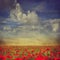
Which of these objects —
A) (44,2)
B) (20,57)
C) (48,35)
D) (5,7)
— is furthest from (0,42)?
(44,2)

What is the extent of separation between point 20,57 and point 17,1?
591 mm

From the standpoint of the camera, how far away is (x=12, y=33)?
138 centimetres

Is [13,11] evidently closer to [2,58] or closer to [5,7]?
[5,7]

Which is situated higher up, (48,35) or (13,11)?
(13,11)

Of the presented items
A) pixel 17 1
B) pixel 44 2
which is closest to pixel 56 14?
pixel 44 2

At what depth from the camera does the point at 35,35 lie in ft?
4.51

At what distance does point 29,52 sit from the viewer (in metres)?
1.37

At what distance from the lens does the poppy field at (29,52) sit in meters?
1.36

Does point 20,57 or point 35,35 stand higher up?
point 35,35

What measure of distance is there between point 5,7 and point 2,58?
54 cm


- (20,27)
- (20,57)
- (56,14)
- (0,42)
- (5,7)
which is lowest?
(20,57)

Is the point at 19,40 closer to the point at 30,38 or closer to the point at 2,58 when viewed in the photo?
the point at 30,38

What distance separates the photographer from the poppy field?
1.36 meters

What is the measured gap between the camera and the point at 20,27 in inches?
54.2
